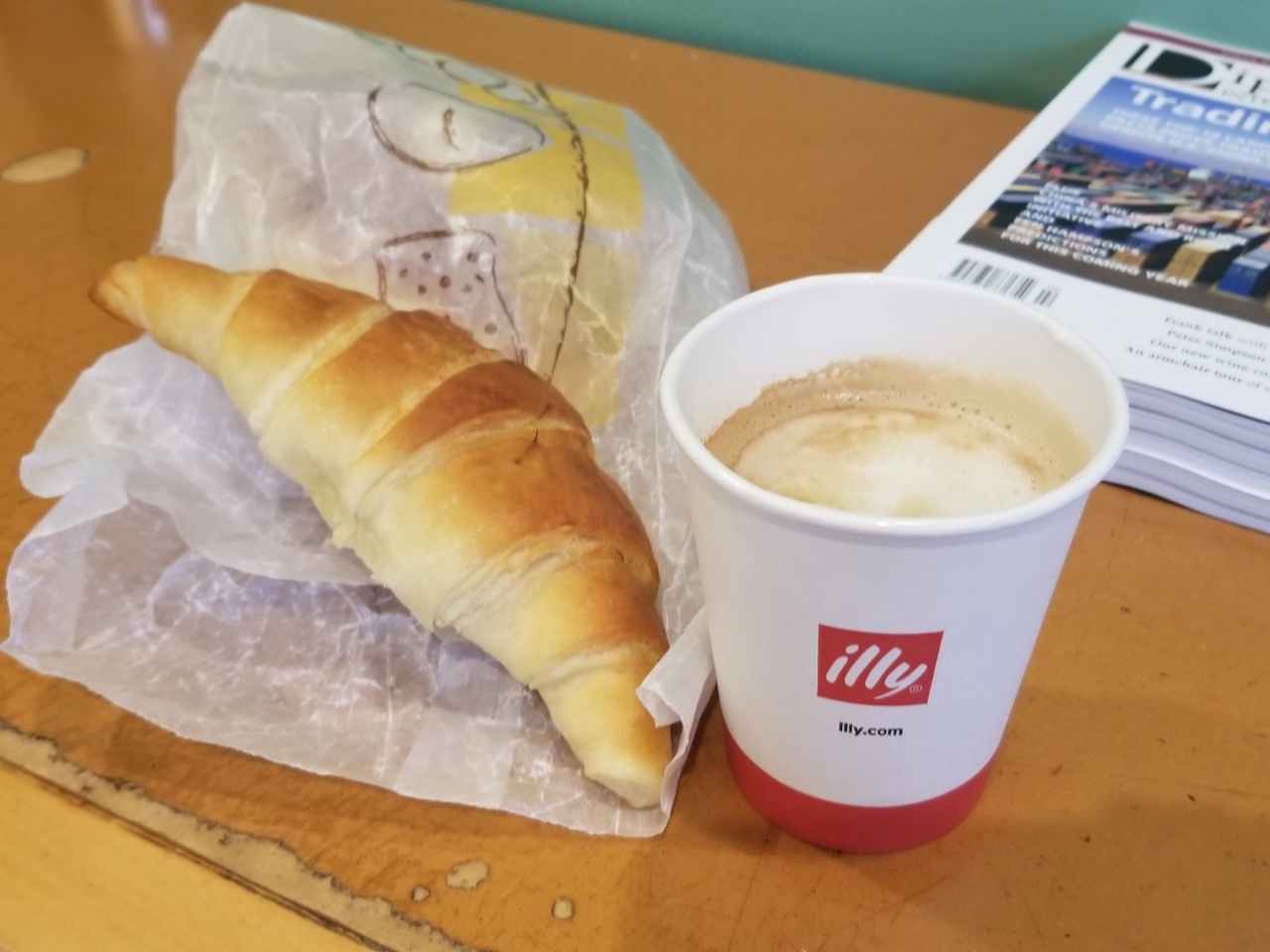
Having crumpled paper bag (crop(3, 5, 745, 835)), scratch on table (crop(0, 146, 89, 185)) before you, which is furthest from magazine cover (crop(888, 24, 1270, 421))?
scratch on table (crop(0, 146, 89, 185))

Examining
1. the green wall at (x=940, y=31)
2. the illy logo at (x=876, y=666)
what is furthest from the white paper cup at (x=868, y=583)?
the green wall at (x=940, y=31)

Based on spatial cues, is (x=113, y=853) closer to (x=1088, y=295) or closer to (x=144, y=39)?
(x=1088, y=295)

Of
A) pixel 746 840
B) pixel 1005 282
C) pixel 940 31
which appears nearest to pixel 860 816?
pixel 746 840

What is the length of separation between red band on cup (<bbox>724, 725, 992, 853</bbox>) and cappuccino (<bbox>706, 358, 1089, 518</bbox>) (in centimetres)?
13

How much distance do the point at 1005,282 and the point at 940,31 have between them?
0.51 metres

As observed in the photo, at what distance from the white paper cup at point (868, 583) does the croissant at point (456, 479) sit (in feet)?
0.21

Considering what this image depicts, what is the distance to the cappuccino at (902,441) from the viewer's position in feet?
1.46

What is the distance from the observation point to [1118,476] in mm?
667

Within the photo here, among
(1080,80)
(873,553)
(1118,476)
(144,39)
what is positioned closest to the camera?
(873,553)

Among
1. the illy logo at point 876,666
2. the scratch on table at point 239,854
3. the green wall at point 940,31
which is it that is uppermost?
the illy logo at point 876,666

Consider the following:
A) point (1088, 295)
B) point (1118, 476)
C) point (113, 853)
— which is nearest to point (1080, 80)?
point (1088, 295)

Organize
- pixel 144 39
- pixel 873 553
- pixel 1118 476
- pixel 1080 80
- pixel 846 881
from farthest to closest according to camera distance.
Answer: pixel 144 39 → pixel 1080 80 → pixel 1118 476 → pixel 846 881 → pixel 873 553

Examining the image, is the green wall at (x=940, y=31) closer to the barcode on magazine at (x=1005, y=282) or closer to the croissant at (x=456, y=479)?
the barcode on magazine at (x=1005, y=282)

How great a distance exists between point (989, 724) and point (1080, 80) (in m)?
0.71
